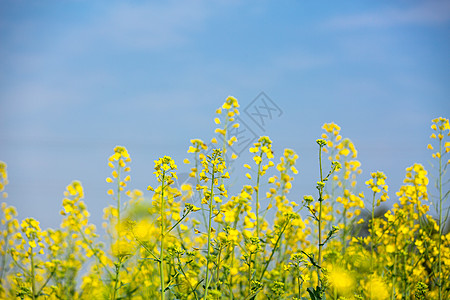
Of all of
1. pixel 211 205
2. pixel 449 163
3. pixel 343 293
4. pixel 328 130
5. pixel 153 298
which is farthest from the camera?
pixel 328 130

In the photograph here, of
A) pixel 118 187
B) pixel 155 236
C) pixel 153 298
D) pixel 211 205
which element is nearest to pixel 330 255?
pixel 211 205

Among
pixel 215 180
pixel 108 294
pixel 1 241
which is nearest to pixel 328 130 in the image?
pixel 215 180

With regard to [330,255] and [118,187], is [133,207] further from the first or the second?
[330,255]

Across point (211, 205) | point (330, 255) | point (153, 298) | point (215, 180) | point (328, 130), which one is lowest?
point (153, 298)

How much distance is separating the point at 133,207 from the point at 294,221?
1.15m

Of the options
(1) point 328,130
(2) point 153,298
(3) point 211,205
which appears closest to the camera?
(3) point 211,205

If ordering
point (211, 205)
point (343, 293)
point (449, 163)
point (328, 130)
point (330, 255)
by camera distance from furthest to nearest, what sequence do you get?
point (328, 130) < point (449, 163) < point (343, 293) < point (330, 255) < point (211, 205)

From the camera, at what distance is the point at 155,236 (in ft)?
10.0

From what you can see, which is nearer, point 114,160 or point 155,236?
point 155,236

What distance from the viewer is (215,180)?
9.16 ft

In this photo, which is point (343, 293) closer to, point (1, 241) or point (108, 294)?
point (108, 294)

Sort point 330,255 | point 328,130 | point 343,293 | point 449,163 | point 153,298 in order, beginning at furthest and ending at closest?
point 328,130
point 449,163
point 153,298
point 343,293
point 330,255

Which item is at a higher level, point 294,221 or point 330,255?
point 294,221

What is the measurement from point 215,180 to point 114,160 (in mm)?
1058
